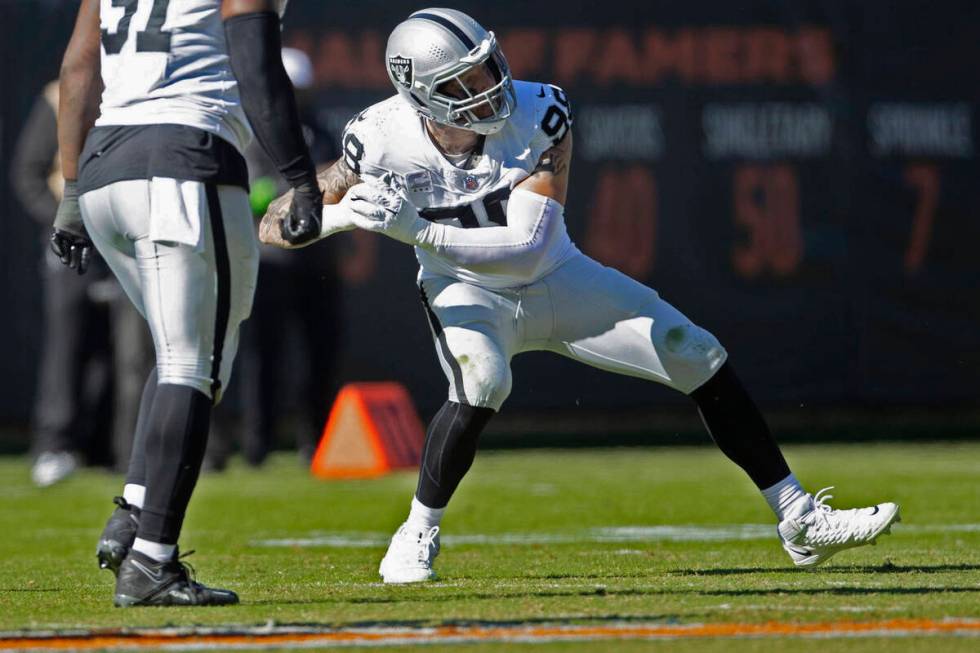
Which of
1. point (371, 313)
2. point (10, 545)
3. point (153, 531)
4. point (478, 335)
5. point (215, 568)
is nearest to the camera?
point (153, 531)

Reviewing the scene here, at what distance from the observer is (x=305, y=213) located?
4273mm

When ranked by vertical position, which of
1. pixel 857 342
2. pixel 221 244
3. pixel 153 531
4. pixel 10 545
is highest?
pixel 221 244

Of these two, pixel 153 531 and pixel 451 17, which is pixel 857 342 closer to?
pixel 451 17

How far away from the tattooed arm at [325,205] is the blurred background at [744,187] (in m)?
6.56

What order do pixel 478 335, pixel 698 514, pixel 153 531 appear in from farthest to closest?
pixel 698 514, pixel 478 335, pixel 153 531

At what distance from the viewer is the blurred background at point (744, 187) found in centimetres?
1183

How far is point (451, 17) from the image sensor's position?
17.0 feet

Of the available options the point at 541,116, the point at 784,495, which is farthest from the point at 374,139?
the point at 784,495

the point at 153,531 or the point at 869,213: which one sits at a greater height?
the point at 153,531

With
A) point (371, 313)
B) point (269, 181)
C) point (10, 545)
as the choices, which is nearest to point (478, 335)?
point (10, 545)

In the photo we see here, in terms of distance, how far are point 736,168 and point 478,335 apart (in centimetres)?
718

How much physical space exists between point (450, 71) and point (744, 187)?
7.22m

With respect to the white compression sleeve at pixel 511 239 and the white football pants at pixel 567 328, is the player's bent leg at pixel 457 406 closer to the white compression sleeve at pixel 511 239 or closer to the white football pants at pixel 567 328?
the white football pants at pixel 567 328

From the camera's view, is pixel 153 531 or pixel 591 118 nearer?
pixel 153 531
